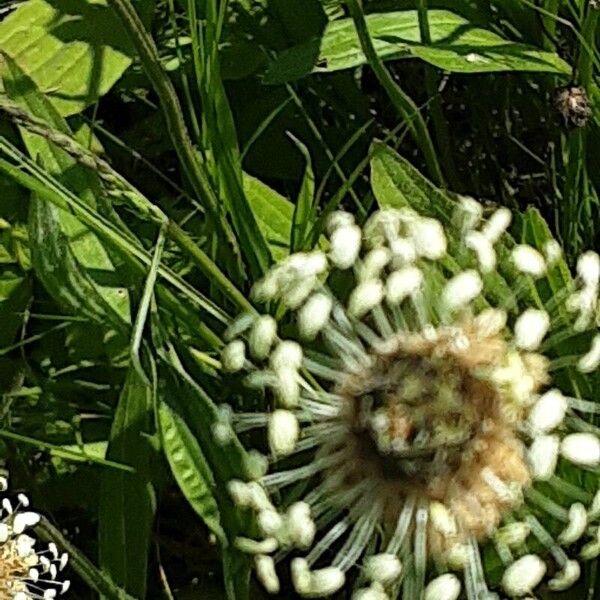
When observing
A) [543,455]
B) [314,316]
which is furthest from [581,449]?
[314,316]

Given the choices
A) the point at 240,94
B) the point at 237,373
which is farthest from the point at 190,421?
→ the point at 240,94

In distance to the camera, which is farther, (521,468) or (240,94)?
(240,94)

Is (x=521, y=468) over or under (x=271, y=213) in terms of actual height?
under

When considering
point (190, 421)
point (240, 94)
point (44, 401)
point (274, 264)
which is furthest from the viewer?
point (240, 94)

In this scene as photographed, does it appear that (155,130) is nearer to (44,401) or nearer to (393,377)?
(44,401)

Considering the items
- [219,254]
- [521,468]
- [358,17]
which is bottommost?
[521,468]

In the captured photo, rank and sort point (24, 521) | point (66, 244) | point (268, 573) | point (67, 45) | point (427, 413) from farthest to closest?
point (67, 45) → point (66, 244) → point (24, 521) → point (268, 573) → point (427, 413)

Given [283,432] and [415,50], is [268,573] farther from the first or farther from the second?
[415,50]
